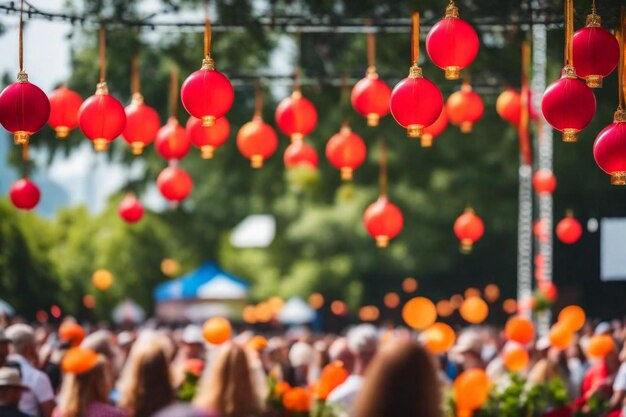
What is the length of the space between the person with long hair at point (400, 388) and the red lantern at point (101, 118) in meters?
5.19

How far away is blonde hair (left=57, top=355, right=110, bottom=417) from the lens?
7328 mm

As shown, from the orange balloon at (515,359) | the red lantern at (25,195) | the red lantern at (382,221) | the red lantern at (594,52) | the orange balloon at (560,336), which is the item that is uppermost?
the red lantern at (594,52)

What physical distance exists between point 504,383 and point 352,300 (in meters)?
24.8

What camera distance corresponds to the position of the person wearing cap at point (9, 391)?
8727mm

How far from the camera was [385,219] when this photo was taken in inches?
466

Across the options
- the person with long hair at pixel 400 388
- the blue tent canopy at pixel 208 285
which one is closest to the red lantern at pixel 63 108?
the person with long hair at pixel 400 388

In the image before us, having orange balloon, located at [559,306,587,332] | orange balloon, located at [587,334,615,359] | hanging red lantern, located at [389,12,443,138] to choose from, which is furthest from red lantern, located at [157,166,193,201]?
hanging red lantern, located at [389,12,443,138]

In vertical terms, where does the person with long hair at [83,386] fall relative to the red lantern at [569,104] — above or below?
below

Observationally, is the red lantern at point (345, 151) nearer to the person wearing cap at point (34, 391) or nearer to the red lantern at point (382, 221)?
the red lantern at point (382, 221)

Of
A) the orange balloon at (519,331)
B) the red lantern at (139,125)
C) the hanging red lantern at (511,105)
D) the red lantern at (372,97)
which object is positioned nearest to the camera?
the red lantern at (372,97)

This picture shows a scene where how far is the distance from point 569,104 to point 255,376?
94.9 inches

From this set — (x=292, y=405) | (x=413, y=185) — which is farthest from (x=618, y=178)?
(x=413, y=185)

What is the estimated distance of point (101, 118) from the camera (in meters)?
9.36

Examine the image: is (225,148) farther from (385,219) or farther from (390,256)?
(385,219)
